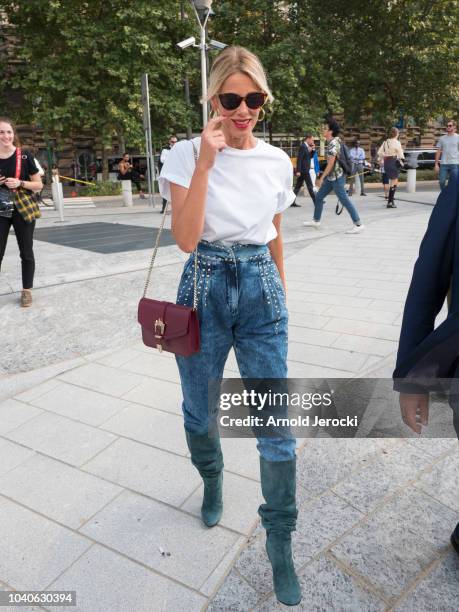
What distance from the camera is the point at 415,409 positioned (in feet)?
5.55

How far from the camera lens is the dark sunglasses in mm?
1856

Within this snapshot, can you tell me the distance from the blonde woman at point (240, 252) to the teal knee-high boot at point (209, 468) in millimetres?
90

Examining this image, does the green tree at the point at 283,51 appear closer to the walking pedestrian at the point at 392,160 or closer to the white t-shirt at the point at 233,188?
the walking pedestrian at the point at 392,160

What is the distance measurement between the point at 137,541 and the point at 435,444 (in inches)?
67.9

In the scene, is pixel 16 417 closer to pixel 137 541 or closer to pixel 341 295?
pixel 137 541

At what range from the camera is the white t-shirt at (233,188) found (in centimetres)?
193

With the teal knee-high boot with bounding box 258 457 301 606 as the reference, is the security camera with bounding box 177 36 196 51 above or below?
above

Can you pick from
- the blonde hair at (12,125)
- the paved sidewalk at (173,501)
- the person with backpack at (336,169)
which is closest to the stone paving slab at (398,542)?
the paved sidewalk at (173,501)

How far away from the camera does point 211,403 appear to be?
2219mm

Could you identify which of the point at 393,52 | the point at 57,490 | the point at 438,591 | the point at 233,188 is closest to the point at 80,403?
the point at 57,490

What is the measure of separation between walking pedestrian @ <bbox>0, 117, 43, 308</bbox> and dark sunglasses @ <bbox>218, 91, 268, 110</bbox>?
3.96 meters

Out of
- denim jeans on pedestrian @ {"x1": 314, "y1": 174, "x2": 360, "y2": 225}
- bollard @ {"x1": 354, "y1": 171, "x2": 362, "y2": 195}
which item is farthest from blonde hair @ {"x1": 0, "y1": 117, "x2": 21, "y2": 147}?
bollard @ {"x1": 354, "y1": 171, "x2": 362, "y2": 195}

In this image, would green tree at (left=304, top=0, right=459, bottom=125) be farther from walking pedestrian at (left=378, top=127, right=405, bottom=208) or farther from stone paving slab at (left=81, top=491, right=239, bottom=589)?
stone paving slab at (left=81, top=491, right=239, bottom=589)

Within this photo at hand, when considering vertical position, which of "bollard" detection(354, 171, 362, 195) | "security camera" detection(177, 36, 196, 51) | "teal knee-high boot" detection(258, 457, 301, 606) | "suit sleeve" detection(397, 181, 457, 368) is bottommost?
"teal knee-high boot" detection(258, 457, 301, 606)
